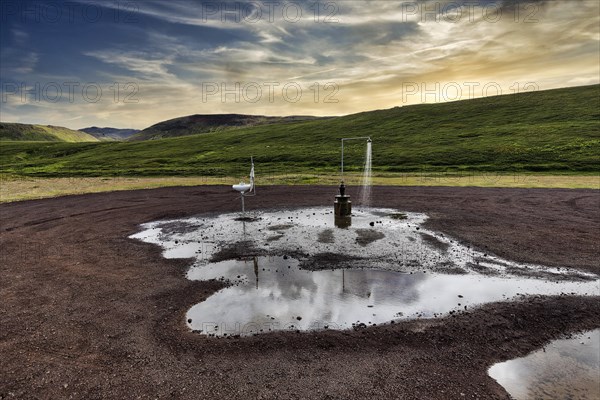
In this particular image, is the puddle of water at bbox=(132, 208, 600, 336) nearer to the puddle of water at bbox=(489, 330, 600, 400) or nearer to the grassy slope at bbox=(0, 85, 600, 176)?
the puddle of water at bbox=(489, 330, 600, 400)

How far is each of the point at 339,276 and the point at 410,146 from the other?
81004 millimetres

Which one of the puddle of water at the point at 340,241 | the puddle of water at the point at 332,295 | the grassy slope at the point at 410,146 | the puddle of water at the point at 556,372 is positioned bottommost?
the puddle of water at the point at 556,372

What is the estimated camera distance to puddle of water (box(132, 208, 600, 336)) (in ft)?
32.6

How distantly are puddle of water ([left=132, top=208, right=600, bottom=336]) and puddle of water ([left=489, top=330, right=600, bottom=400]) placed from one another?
2477 millimetres

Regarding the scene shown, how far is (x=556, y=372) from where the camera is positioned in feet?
23.9

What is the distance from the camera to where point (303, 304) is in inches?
415

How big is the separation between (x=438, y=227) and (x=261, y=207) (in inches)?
532

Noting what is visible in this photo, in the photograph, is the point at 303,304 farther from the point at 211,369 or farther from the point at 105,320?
the point at 105,320

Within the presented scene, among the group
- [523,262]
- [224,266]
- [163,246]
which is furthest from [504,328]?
[163,246]

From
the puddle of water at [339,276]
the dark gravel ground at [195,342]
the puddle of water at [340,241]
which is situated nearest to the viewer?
the dark gravel ground at [195,342]

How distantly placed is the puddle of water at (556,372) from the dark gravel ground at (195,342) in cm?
28

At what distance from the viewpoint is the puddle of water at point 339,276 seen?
32.6 ft

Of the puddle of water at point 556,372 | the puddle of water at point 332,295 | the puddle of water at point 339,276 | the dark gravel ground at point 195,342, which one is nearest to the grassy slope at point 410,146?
the puddle of water at point 339,276

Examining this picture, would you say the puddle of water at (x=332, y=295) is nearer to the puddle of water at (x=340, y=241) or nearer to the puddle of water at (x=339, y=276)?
the puddle of water at (x=339, y=276)
